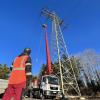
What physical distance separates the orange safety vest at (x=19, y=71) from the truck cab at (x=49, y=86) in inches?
639

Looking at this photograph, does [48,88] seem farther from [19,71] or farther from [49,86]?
[19,71]

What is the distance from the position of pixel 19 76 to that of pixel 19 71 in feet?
0.45

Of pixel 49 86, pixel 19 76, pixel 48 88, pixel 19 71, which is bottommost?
pixel 19 76

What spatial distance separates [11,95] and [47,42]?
22.7 meters

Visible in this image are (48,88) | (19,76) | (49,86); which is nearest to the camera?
(19,76)

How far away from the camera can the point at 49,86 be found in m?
21.7

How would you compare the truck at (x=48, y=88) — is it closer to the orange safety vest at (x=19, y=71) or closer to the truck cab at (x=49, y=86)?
the truck cab at (x=49, y=86)

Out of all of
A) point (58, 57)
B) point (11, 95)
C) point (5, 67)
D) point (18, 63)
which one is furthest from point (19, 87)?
point (5, 67)

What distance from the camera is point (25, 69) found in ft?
18.0

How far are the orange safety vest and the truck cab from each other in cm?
1624

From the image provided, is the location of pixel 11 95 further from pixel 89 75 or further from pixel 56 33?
pixel 89 75

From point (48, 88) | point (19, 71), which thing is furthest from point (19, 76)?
point (48, 88)

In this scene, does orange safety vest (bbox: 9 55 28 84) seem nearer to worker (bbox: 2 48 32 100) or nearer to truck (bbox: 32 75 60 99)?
worker (bbox: 2 48 32 100)

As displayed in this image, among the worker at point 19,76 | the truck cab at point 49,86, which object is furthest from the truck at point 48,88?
the worker at point 19,76
